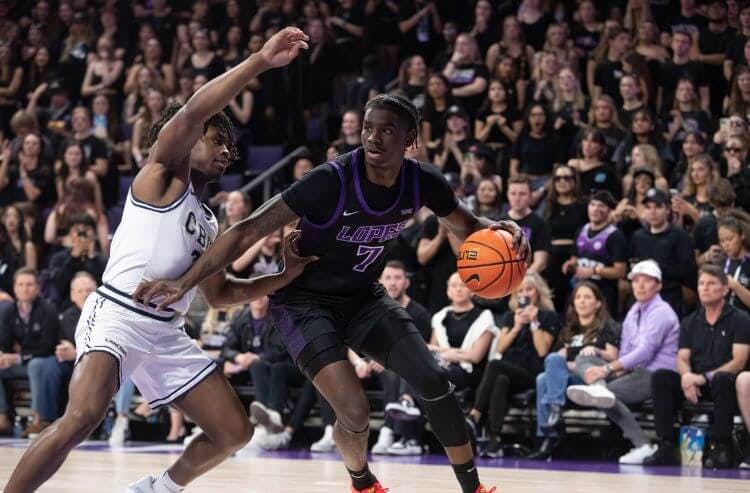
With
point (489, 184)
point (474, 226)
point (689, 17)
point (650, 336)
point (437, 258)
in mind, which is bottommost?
point (650, 336)

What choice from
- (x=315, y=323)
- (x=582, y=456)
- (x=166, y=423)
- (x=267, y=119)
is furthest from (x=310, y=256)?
(x=267, y=119)

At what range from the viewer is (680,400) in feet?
31.2

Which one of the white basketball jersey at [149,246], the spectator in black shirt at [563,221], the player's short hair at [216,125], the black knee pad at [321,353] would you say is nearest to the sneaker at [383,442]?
the spectator in black shirt at [563,221]

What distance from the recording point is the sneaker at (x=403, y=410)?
1013 centimetres

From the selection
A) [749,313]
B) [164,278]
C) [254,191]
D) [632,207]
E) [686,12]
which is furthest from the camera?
[254,191]

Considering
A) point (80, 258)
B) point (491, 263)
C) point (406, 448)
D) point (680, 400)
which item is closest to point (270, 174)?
point (80, 258)

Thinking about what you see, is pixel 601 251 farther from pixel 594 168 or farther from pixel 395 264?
pixel 395 264

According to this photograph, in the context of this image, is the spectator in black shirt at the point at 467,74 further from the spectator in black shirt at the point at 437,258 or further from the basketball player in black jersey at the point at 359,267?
the basketball player in black jersey at the point at 359,267

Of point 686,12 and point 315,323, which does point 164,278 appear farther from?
point 686,12

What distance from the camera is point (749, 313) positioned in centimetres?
1001

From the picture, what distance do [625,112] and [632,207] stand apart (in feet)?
5.00

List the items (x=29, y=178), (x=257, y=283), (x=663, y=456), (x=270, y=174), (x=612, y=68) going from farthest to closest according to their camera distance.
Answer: (x=29, y=178) → (x=270, y=174) → (x=612, y=68) → (x=663, y=456) → (x=257, y=283)

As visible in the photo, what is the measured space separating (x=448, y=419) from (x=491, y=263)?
81 centimetres

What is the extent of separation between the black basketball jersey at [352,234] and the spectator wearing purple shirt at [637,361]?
398 centimetres
